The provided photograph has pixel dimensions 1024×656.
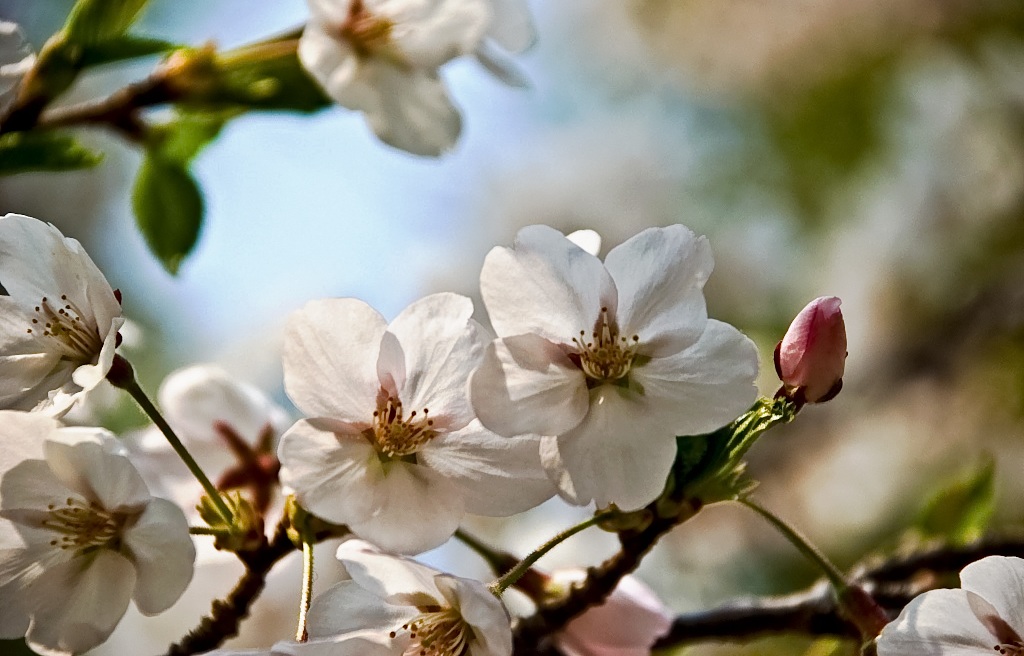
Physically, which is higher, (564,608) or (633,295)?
(633,295)

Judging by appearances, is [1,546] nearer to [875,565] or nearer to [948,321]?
[875,565]

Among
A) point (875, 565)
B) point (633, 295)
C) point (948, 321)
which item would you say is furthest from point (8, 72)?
point (948, 321)

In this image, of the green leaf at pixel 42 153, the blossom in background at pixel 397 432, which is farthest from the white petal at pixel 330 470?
the green leaf at pixel 42 153

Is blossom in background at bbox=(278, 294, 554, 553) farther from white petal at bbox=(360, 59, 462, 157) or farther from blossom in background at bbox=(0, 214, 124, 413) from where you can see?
white petal at bbox=(360, 59, 462, 157)

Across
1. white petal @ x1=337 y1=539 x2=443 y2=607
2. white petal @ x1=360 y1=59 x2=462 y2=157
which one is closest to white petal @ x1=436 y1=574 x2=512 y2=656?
white petal @ x1=337 y1=539 x2=443 y2=607

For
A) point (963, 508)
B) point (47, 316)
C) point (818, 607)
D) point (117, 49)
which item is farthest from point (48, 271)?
point (963, 508)

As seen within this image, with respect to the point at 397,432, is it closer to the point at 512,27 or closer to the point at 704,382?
the point at 704,382

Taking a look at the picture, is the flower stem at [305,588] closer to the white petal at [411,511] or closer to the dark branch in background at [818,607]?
the white petal at [411,511]
